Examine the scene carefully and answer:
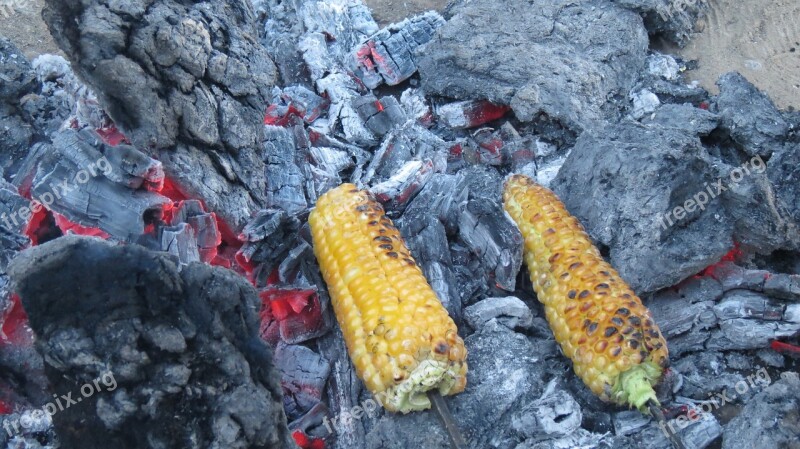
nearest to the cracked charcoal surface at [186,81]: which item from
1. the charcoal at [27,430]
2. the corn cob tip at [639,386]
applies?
the charcoal at [27,430]

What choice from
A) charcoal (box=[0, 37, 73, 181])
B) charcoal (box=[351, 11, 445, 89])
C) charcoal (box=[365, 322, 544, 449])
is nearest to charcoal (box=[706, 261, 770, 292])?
charcoal (box=[365, 322, 544, 449])

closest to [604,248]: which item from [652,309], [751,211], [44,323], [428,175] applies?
[652,309]

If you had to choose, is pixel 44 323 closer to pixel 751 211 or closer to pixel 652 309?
pixel 652 309

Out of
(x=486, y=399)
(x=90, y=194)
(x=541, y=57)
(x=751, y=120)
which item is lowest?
(x=486, y=399)

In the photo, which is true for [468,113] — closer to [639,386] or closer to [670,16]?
[670,16]

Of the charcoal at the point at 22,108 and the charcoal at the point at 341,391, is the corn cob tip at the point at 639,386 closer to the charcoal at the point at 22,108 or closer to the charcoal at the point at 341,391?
the charcoal at the point at 341,391

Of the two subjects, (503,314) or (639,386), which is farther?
(503,314)

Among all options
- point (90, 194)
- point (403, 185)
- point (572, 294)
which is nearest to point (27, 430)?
point (90, 194)
